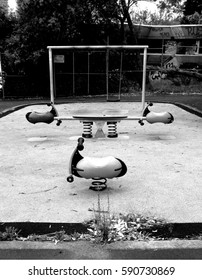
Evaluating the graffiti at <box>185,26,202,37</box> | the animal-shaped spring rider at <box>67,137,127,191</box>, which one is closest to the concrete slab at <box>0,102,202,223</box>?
the animal-shaped spring rider at <box>67,137,127,191</box>

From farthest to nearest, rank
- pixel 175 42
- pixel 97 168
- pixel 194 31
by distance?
pixel 175 42, pixel 194 31, pixel 97 168

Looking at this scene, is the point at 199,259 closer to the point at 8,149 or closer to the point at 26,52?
the point at 8,149

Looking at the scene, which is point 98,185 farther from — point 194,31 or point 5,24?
point 194,31

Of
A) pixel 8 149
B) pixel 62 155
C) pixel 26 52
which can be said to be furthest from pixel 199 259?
pixel 26 52

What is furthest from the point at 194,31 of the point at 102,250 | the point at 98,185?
the point at 102,250

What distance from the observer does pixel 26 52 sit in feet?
55.0

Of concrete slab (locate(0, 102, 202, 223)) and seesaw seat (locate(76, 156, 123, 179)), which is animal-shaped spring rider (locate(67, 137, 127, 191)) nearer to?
seesaw seat (locate(76, 156, 123, 179))

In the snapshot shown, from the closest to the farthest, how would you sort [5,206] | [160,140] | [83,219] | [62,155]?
[83,219] < [5,206] < [62,155] < [160,140]

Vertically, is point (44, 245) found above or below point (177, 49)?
below

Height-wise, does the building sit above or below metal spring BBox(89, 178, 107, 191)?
above

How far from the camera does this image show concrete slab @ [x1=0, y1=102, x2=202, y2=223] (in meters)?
3.40

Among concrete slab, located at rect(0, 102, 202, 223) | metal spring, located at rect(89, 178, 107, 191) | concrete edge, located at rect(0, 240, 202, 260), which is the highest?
concrete edge, located at rect(0, 240, 202, 260)

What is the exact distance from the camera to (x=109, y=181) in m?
4.30
